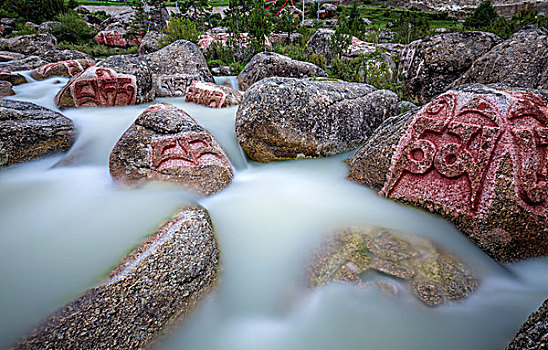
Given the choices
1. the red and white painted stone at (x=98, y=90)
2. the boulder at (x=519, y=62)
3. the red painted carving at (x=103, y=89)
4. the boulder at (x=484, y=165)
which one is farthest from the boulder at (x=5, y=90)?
the boulder at (x=519, y=62)

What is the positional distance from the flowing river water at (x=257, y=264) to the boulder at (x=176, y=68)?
Answer: 13.6 feet

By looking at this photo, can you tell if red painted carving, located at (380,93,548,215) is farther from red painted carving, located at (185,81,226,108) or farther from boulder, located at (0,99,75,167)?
boulder, located at (0,99,75,167)

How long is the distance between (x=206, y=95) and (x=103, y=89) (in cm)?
203

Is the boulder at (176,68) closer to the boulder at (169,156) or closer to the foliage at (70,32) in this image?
the boulder at (169,156)

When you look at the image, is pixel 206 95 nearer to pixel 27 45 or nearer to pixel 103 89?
pixel 103 89

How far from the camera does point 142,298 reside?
180 cm

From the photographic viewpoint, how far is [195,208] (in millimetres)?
2793

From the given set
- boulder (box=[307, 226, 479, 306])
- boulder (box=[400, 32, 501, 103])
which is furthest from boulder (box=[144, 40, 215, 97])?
boulder (box=[307, 226, 479, 306])

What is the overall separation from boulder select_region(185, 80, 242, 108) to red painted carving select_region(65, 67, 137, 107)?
1258 mm

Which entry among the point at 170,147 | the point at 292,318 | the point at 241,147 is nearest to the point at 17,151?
the point at 170,147

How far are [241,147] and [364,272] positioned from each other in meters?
2.76

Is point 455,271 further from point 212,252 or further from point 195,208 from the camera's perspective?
point 195,208

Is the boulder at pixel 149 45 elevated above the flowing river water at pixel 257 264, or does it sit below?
above

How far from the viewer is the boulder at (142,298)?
1.58m
